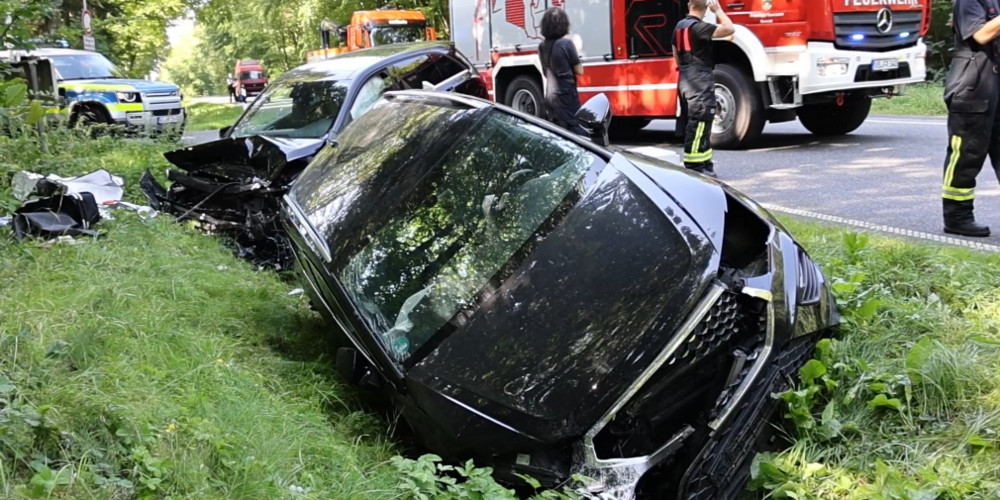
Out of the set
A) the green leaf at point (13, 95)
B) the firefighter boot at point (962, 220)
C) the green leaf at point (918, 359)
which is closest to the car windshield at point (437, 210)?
the green leaf at point (918, 359)

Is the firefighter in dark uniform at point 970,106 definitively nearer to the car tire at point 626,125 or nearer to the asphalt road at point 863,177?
the asphalt road at point 863,177

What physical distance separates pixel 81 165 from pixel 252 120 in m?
2.35

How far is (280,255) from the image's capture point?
550 cm

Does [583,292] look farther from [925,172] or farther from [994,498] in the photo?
[925,172]

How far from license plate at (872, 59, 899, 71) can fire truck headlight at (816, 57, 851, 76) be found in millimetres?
433

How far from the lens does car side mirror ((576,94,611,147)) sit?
423 centimetres

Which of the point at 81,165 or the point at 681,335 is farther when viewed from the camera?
the point at 81,165

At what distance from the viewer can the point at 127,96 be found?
1295 cm

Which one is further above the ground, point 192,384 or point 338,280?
point 338,280

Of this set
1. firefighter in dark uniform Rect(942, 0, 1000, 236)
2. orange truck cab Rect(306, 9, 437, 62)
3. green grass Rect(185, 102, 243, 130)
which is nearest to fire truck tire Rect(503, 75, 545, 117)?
firefighter in dark uniform Rect(942, 0, 1000, 236)

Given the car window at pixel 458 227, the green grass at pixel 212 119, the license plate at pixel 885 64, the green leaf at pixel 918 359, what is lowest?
the green leaf at pixel 918 359

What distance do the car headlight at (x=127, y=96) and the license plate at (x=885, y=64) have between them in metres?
10.9

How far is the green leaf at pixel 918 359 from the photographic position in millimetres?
2998

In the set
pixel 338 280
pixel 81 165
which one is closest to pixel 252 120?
pixel 81 165
